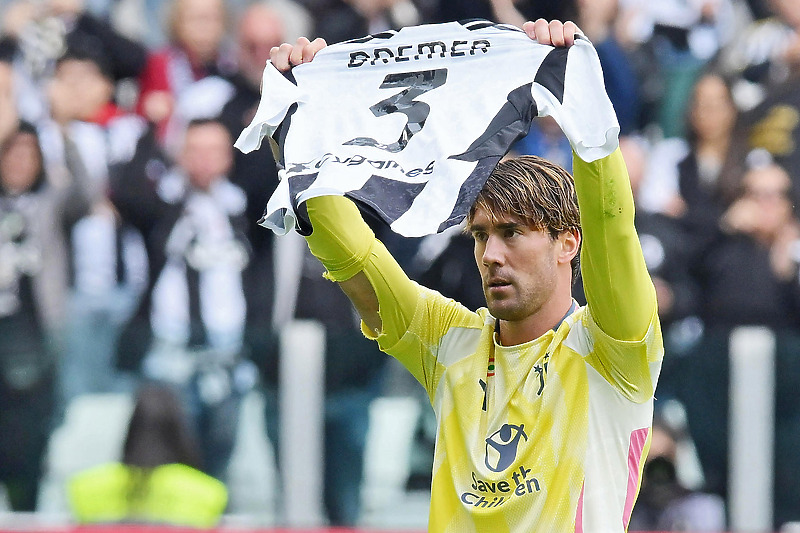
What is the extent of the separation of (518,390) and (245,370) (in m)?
3.67

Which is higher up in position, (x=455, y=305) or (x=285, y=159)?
(x=285, y=159)

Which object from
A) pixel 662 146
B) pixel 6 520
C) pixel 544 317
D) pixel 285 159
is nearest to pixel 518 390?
pixel 544 317

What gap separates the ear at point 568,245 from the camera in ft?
10.9

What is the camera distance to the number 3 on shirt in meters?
3.35

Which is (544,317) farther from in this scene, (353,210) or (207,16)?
(207,16)

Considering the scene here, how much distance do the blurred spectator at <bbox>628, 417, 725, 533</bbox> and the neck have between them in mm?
3426

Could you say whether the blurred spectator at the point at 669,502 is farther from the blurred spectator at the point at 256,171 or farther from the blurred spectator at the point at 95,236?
the blurred spectator at the point at 95,236

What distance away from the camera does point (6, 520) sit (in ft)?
21.6

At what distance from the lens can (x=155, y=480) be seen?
6.50 meters

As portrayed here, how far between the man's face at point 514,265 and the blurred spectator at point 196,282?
3.65 m

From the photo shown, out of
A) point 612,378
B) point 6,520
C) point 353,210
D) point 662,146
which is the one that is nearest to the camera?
point 612,378

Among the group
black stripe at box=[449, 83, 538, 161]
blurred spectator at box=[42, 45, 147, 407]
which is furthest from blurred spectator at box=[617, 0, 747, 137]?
black stripe at box=[449, 83, 538, 161]

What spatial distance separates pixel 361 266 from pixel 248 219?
3993mm

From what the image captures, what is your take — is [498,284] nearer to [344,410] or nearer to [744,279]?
[344,410]
